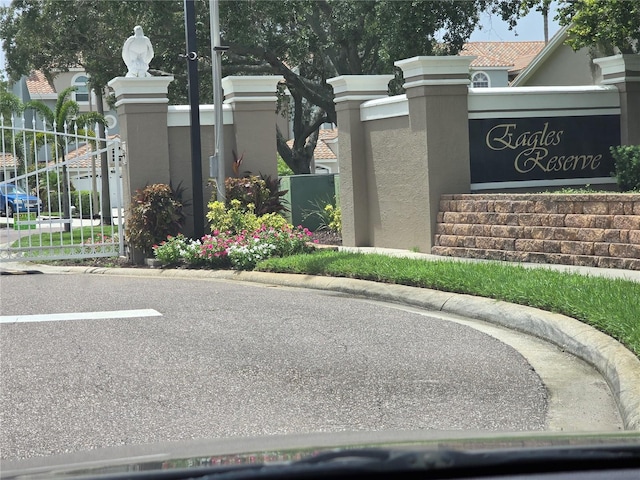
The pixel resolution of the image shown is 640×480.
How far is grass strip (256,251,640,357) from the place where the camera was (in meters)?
8.27

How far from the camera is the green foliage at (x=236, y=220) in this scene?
55.2 ft

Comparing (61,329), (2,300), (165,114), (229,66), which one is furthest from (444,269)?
(229,66)

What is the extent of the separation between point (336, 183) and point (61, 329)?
11777 mm

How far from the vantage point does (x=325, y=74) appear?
3244 centimetres

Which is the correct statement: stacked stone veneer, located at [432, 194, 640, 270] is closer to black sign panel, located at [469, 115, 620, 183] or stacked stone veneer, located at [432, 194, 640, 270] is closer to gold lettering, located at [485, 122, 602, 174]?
black sign panel, located at [469, 115, 620, 183]

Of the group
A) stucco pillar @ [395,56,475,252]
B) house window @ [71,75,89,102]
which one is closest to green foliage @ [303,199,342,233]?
stucco pillar @ [395,56,475,252]

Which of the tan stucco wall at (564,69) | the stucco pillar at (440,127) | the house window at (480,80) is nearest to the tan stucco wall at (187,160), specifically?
Result: the stucco pillar at (440,127)

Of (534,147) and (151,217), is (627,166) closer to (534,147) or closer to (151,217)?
(534,147)

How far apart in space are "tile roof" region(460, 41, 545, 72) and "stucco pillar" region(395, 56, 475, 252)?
37.9m

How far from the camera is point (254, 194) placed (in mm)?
17891

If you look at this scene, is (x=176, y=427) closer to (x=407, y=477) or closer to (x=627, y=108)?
(x=407, y=477)

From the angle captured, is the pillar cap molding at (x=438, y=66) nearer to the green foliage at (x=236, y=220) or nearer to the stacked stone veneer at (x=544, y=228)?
the stacked stone veneer at (x=544, y=228)

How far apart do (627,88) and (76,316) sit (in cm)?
1010

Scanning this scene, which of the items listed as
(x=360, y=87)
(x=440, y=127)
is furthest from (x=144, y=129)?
(x=440, y=127)
